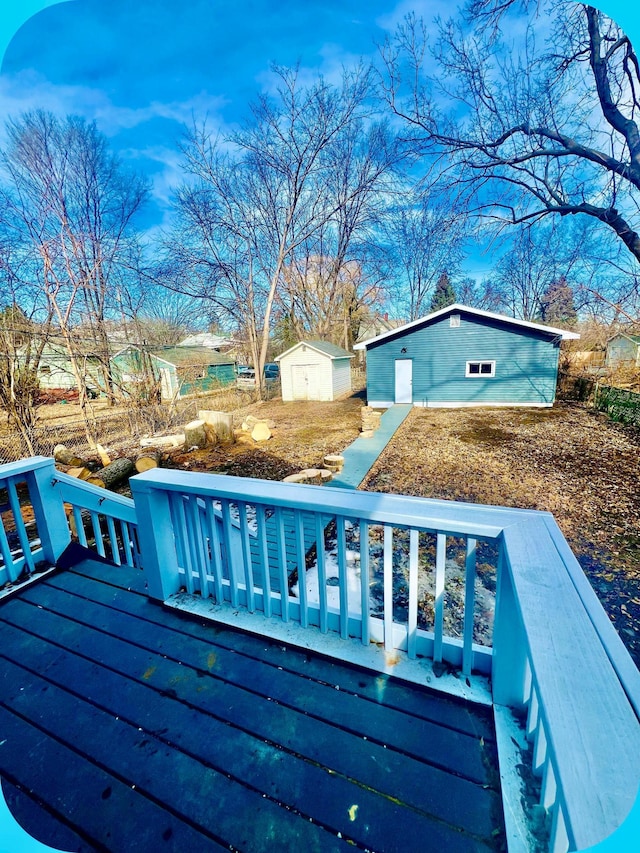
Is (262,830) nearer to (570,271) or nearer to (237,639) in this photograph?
(237,639)

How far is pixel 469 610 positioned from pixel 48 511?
2.74m

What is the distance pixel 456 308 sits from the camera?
39.4 feet

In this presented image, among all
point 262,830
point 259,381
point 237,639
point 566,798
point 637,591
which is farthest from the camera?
point 259,381

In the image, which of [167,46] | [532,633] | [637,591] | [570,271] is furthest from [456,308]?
[532,633]

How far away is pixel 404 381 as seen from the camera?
13484 mm

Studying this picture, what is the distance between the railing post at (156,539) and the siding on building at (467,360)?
481 inches

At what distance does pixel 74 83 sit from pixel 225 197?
18164 mm

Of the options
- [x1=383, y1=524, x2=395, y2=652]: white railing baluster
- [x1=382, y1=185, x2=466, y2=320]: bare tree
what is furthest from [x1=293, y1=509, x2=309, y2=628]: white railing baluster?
[x1=382, y1=185, x2=466, y2=320]: bare tree

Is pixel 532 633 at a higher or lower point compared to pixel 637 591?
higher

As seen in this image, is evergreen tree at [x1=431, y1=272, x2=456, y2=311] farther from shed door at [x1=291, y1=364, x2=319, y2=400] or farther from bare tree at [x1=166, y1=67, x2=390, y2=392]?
shed door at [x1=291, y1=364, x2=319, y2=400]

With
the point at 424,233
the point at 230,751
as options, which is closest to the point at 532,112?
the point at 424,233

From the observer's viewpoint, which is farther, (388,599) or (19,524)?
(19,524)

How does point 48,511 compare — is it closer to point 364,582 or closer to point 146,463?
point 364,582

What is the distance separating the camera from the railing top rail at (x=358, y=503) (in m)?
1.33
